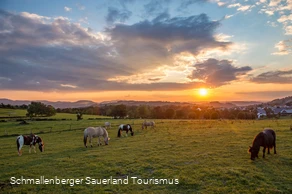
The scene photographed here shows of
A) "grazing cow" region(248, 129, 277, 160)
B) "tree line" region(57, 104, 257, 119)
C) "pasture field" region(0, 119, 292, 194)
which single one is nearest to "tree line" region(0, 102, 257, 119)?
"tree line" region(57, 104, 257, 119)

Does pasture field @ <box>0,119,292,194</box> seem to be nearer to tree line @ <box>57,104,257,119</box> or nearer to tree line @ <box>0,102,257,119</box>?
tree line @ <box>0,102,257,119</box>

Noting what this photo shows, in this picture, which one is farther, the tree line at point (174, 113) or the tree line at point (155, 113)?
the tree line at point (174, 113)

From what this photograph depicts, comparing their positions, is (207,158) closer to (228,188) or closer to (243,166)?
(243,166)

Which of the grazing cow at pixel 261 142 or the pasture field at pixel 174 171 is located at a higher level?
the grazing cow at pixel 261 142

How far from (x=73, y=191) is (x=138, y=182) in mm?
2885

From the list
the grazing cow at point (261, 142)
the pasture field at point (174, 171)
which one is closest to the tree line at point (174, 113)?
the pasture field at point (174, 171)

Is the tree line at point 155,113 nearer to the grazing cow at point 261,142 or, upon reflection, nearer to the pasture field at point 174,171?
the pasture field at point 174,171

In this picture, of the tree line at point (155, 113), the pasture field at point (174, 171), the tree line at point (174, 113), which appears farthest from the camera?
the tree line at point (174, 113)

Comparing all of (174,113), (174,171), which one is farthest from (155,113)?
(174,171)

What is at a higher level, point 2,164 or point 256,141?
point 256,141

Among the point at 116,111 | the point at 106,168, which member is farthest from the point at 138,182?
the point at 116,111

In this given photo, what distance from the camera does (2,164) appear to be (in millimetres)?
13789

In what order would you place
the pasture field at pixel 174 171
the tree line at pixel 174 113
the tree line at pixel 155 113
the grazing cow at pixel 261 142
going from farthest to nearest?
the tree line at pixel 174 113 → the tree line at pixel 155 113 → the grazing cow at pixel 261 142 → the pasture field at pixel 174 171

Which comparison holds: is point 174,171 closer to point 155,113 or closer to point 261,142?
point 261,142
